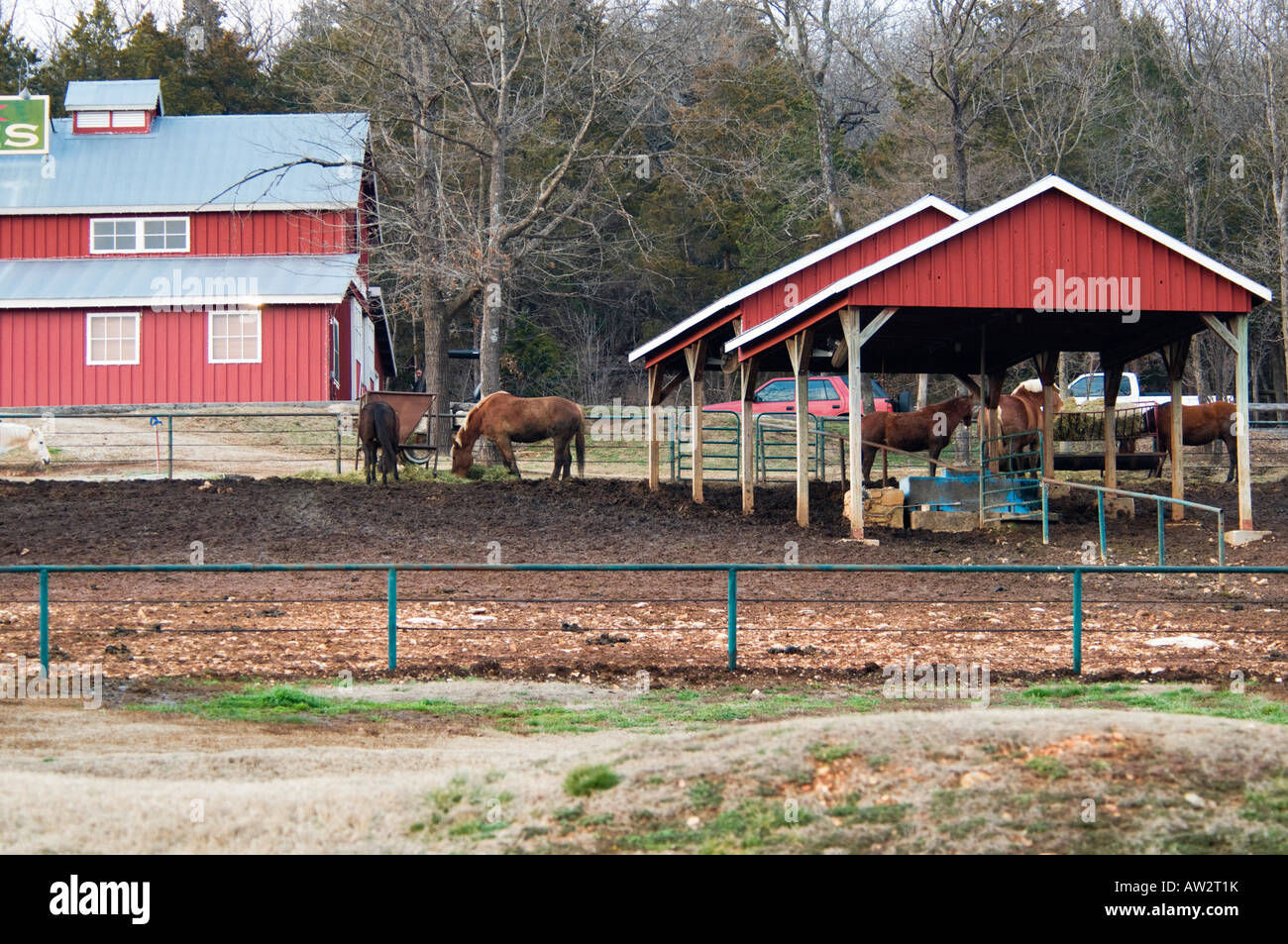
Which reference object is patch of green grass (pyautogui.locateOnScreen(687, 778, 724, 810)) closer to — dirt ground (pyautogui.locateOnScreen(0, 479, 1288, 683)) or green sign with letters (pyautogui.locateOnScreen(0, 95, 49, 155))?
dirt ground (pyautogui.locateOnScreen(0, 479, 1288, 683))

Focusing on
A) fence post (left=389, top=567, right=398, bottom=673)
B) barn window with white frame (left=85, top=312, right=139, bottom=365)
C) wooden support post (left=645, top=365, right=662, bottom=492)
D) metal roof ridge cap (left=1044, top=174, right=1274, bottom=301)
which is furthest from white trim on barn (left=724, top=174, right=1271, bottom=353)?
barn window with white frame (left=85, top=312, right=139, bottom=365)

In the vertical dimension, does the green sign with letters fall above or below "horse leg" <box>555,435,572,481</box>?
above

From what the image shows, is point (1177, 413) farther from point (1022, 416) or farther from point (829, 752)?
point (829, 752)

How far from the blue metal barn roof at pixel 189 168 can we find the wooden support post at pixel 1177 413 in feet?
64.2

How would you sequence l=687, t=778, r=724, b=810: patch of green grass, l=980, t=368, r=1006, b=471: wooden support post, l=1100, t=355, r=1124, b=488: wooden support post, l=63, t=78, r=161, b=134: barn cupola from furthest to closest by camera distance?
l=63, t=78, r=161, b=134: barn cupola < l=980, t=368, r=1006, b=471: wooden support post < l=1100, t=355, r=1124, b=488: wooden support post < l=687, t=778, r=724, b=810: patch of green grass

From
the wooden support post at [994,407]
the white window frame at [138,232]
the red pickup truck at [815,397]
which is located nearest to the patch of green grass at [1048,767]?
the wooden support post at [994,407]

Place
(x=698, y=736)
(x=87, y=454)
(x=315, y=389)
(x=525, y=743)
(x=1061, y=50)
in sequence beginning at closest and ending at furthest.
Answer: (x=698, y=736) → (x=525, y=743) → (x=87, y=454) → (x=315, y=389) → (x=1061, y=50)

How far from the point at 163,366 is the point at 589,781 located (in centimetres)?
2783

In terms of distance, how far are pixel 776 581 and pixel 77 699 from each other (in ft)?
24.5

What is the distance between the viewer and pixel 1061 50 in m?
38.9

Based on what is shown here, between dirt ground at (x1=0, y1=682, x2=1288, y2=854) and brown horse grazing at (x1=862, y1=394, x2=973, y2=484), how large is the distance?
16501 millimetres

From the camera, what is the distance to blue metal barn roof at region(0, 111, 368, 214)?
3294 centimetres
